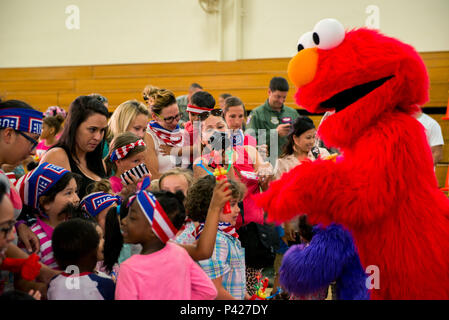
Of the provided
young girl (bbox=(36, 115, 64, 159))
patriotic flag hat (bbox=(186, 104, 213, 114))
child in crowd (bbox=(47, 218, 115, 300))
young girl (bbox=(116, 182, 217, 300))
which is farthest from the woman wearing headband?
young girl (bbox=(36, 115, 64, 159))

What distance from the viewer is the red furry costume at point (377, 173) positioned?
163 cm

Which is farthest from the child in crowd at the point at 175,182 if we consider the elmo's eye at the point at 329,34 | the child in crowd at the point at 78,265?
the elmo's eye at the point at 329,34

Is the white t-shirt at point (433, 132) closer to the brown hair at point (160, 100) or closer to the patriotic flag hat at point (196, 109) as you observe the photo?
the patriotic flag hat at point (196, 109)

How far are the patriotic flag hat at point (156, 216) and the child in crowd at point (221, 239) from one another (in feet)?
1.51

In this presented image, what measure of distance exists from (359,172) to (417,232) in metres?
0.28

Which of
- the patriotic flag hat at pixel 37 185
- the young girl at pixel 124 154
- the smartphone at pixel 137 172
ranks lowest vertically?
the patriotic flag hat at pixel 37 185

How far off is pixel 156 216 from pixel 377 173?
29.0 inches

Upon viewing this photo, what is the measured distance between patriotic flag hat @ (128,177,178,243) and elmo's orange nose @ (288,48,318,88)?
0.66 metres

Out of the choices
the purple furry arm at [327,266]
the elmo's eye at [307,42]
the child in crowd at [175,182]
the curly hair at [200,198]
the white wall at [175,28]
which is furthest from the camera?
the white wall at [175,28]

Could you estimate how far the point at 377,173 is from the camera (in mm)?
1623

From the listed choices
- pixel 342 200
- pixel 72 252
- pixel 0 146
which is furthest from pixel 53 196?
pixel 342 200

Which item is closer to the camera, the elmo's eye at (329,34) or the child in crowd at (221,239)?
the elmo's eye at (329,34)

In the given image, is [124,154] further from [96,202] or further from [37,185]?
[37,185]

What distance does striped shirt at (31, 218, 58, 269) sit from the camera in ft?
6.34
